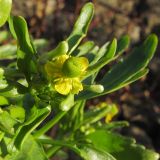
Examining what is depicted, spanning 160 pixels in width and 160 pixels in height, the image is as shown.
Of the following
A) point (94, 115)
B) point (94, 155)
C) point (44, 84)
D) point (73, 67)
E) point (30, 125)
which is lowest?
point (94, 115)

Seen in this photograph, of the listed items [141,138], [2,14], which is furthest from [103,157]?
[141,138]

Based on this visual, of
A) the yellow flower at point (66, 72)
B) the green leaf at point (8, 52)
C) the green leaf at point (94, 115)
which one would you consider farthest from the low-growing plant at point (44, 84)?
the green leaf at point (8, 52)

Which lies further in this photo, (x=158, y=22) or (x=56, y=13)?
(x=158, y=22)

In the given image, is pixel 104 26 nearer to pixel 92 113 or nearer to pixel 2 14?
pixel 92 113

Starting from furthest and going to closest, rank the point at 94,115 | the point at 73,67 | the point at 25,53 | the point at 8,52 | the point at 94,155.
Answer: the point at 8,52, the point at 94,115, the point at 94,155, the point at 25,53, the point at 73,67

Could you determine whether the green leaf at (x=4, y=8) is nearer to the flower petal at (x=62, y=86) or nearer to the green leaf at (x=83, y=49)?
the flower petal at (x=62, y=86)

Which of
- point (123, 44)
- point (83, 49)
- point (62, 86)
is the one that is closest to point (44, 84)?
point (62, 86)

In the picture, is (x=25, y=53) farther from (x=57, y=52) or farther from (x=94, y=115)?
(x=94, y=115)
